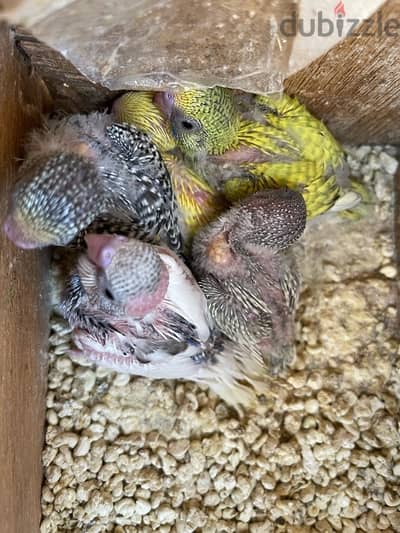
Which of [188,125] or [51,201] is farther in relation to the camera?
[188,125]

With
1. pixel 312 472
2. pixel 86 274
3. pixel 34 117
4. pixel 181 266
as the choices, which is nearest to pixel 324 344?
pixel 312 472

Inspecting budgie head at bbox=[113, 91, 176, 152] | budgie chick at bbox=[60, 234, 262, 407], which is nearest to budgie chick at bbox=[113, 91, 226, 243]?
budgie head at bbox=[113, 91, 176, 152]

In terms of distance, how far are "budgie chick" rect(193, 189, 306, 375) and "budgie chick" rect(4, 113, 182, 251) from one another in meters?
0.10

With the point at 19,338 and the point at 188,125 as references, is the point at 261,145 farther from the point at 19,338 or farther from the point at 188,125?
the point at 19,338

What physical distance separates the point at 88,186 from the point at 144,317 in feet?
0.86

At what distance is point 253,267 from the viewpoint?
133 centimetres

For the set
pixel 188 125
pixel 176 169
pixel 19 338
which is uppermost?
pixel 188 125

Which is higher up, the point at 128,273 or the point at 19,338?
the point at 128,273

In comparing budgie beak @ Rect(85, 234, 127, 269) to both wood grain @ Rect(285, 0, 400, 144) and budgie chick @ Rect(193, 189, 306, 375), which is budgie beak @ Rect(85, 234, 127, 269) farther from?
wood grain @ Rect(285, 0, 400, 144)

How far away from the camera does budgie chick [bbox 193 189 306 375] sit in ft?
4.13

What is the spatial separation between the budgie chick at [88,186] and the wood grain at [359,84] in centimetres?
34

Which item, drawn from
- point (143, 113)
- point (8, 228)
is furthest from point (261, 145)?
point (8, 228)

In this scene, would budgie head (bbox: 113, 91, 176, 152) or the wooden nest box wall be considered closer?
the wooden nest box wall

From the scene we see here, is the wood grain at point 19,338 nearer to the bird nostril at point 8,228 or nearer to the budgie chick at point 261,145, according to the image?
the bird nostril at point 8,228
